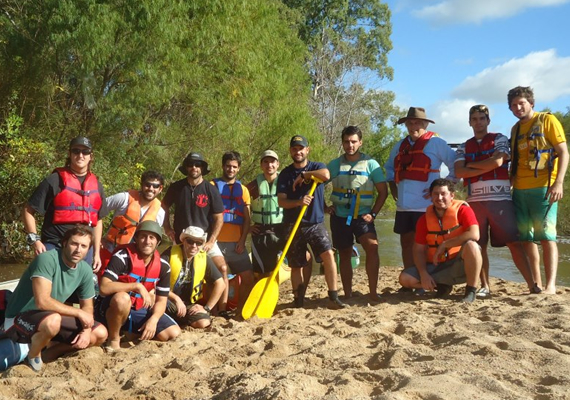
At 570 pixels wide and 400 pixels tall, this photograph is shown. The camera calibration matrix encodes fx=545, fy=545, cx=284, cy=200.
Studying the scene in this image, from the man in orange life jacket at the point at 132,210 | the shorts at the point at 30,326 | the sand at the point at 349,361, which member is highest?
the man in orange life jacket at the point at 132,210

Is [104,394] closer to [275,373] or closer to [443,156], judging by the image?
[275,373]

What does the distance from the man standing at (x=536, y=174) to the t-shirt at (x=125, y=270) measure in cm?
334

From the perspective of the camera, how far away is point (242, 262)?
5.82 meters

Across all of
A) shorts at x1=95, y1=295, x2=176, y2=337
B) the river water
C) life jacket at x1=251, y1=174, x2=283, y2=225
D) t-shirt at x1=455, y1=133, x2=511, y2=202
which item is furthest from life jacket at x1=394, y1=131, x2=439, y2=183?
the river water

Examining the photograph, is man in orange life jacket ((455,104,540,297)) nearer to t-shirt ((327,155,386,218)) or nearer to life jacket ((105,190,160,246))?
t-shirt ((327,155,386,218))

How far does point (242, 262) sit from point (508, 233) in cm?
269

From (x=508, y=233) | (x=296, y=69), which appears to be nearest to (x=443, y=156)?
(x=508, y=233)

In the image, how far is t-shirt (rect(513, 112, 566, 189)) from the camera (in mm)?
5043

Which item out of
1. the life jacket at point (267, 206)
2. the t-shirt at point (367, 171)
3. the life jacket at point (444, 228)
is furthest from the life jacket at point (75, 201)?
the life jacket at point (444, 228)

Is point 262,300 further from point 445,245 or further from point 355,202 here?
point 445,245

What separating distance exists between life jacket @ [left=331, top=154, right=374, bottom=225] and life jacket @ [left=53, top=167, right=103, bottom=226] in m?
2.36

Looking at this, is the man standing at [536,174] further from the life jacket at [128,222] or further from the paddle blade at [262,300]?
the life jacket at [128,222]

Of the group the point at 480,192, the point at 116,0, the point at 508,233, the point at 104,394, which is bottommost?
the point at 104,394

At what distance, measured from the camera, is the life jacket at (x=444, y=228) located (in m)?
5.17
